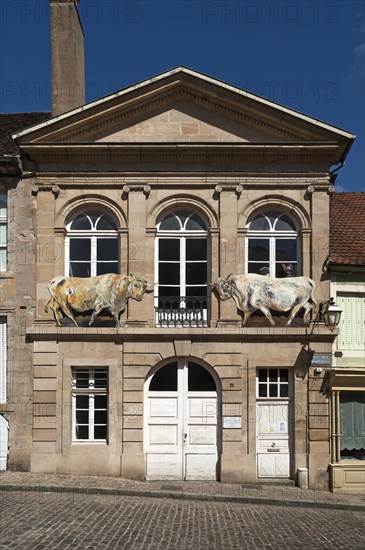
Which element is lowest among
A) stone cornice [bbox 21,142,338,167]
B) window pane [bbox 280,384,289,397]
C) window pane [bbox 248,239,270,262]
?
window pane [bbox 280,384,289,397]

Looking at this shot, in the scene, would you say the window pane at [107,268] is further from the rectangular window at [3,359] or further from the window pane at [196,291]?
the rectangular window at [3,359]

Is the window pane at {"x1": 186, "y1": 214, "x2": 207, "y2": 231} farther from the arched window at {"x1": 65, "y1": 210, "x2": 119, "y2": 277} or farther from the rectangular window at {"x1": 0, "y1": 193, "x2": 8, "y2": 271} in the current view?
the rectangular window at {"x1": 0, "y1": 193, "x2": 8, "y2": 271}

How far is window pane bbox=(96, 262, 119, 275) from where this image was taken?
1399cm

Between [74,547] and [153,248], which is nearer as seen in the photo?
[74,547]

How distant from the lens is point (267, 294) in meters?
13.7

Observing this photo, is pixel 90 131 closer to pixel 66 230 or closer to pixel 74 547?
pixel 66 230

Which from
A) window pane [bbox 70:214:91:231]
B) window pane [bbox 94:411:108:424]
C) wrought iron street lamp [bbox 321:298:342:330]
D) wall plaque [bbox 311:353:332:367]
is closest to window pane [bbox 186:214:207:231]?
window pane [bbox 70:214:91:231]

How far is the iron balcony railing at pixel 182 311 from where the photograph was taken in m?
13.8

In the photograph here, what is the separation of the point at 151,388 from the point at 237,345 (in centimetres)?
224

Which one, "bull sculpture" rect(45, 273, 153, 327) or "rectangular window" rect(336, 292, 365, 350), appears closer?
"bull sculpture" rect(45, 273, 153, 327)

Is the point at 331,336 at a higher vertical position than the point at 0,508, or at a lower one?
higher

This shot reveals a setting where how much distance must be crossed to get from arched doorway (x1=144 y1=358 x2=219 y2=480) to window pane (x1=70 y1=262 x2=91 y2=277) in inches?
113

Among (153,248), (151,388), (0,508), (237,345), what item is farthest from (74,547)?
(153,248)

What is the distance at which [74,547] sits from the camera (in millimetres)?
8844
